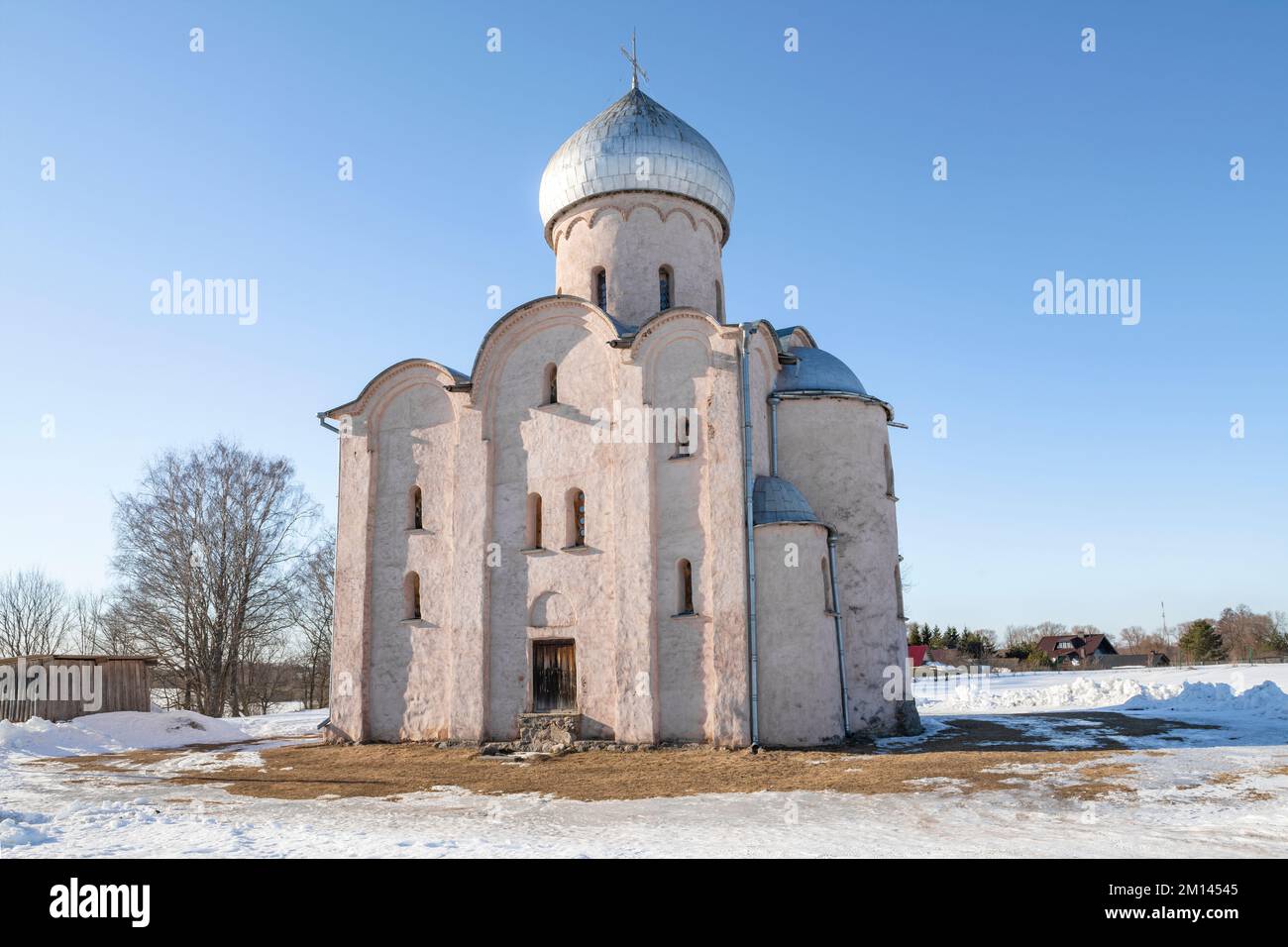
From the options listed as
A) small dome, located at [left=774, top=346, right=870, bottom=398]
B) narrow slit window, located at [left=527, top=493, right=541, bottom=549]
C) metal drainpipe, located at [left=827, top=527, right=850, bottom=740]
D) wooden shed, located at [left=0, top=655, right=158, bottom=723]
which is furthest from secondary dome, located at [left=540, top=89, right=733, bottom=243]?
wooden shed, located at [left=0, top=655, right=158, bottom=723]

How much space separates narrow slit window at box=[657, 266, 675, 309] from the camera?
1942 cm

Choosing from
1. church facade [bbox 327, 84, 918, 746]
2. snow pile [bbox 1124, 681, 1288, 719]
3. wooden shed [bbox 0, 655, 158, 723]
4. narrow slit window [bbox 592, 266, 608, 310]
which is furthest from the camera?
wooden shed [bbox 0, 655, 158, 723]

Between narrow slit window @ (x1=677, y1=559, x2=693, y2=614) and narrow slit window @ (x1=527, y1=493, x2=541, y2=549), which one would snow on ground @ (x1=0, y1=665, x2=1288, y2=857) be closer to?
narrow slit window @ (x1=677, y1=559, x2=693, y2=614)

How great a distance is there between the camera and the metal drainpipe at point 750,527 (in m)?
15.0

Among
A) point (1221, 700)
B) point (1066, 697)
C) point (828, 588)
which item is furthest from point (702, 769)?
point (1066, 697)

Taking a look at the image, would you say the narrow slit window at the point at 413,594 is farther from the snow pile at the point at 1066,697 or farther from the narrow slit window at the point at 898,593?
the snow pile at the point at 1066,697

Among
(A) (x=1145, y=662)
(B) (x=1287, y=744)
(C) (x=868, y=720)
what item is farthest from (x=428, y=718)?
(A) (x=1145, y=662)

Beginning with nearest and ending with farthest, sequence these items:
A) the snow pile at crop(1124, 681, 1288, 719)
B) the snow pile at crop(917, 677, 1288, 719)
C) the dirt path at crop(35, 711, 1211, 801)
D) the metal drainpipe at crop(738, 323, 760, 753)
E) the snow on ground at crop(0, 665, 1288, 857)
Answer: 1. the snow on ground at crop(0, 665, 1288, 857)
2. the dirt path at crop(35, 711, 1211, 801)
3. the metal drainpipe at crop(738, 323, 760, 753)
4. the snow pile at crop(1124, 681, 1288, 719)
5. the snow pile at crop(917, 677, 1288, 719)

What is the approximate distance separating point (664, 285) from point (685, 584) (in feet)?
22.9

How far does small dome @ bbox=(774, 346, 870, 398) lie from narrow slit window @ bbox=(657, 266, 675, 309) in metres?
2.88

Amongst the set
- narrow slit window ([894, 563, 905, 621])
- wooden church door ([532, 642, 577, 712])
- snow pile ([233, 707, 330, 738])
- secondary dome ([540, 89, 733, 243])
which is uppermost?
secondary dome ([540, 89, 733, 243])

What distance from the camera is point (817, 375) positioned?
18391mm
